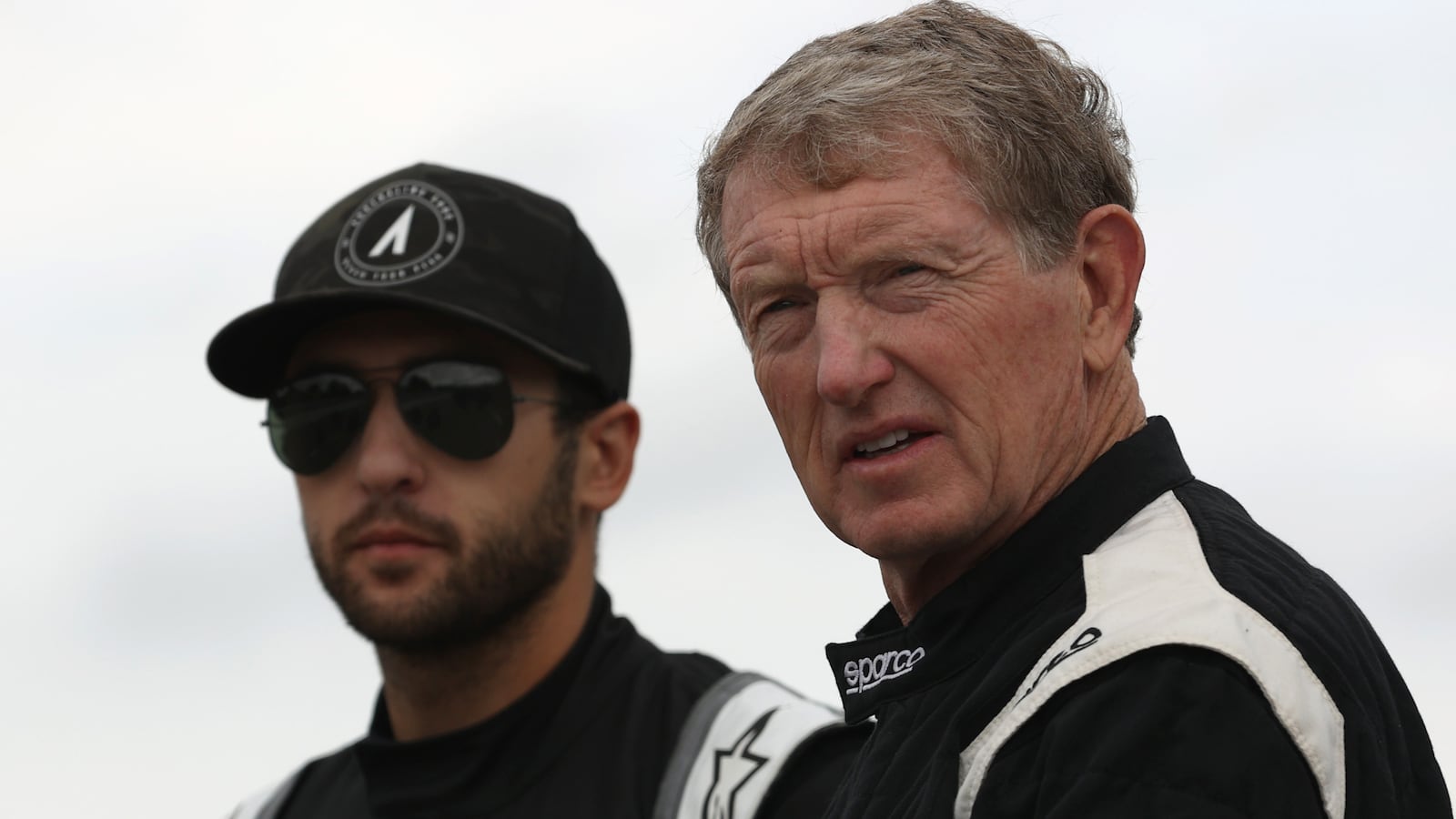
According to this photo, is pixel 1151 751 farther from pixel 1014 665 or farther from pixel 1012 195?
pixel 1012 195

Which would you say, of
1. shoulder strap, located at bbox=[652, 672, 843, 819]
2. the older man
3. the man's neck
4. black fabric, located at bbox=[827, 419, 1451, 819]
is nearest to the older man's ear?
the older man

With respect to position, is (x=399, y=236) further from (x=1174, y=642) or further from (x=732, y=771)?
(x=1174, y=642)

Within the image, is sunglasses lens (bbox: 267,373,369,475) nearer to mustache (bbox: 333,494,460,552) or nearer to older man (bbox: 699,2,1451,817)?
mustache (bbox: 333,494,460,552)

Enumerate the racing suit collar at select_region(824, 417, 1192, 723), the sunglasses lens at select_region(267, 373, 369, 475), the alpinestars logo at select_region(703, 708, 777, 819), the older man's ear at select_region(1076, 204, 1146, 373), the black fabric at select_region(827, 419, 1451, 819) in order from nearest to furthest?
the black fabric at select_region(827, 419, 1451, 819)
the racing suit collar at select_region(824, 417, 1192, 723)
the older man's ear at select_region(1076, 204, 1146, 373)
the alpinestars logo at select_region(703, 708, 777, 819)
the sunglasses lens at select_region(267, 373, 369, 475)

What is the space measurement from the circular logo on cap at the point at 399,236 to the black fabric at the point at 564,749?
38.8 inches

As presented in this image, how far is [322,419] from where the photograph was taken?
439 cm

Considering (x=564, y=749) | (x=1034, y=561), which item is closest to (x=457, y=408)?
(x=564, y=749)

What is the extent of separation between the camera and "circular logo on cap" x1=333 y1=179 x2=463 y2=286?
4406mm

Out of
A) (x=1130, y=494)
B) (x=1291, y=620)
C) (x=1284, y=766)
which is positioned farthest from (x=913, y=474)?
(x=1284, y=766)

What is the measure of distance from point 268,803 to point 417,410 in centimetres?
129

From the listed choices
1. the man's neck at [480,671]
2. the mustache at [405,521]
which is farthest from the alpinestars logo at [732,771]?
the mustache at [405,521]

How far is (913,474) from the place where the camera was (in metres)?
2.65

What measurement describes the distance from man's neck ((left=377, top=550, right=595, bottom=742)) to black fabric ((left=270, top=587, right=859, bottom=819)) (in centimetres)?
5

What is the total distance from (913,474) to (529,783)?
2.02 metres
